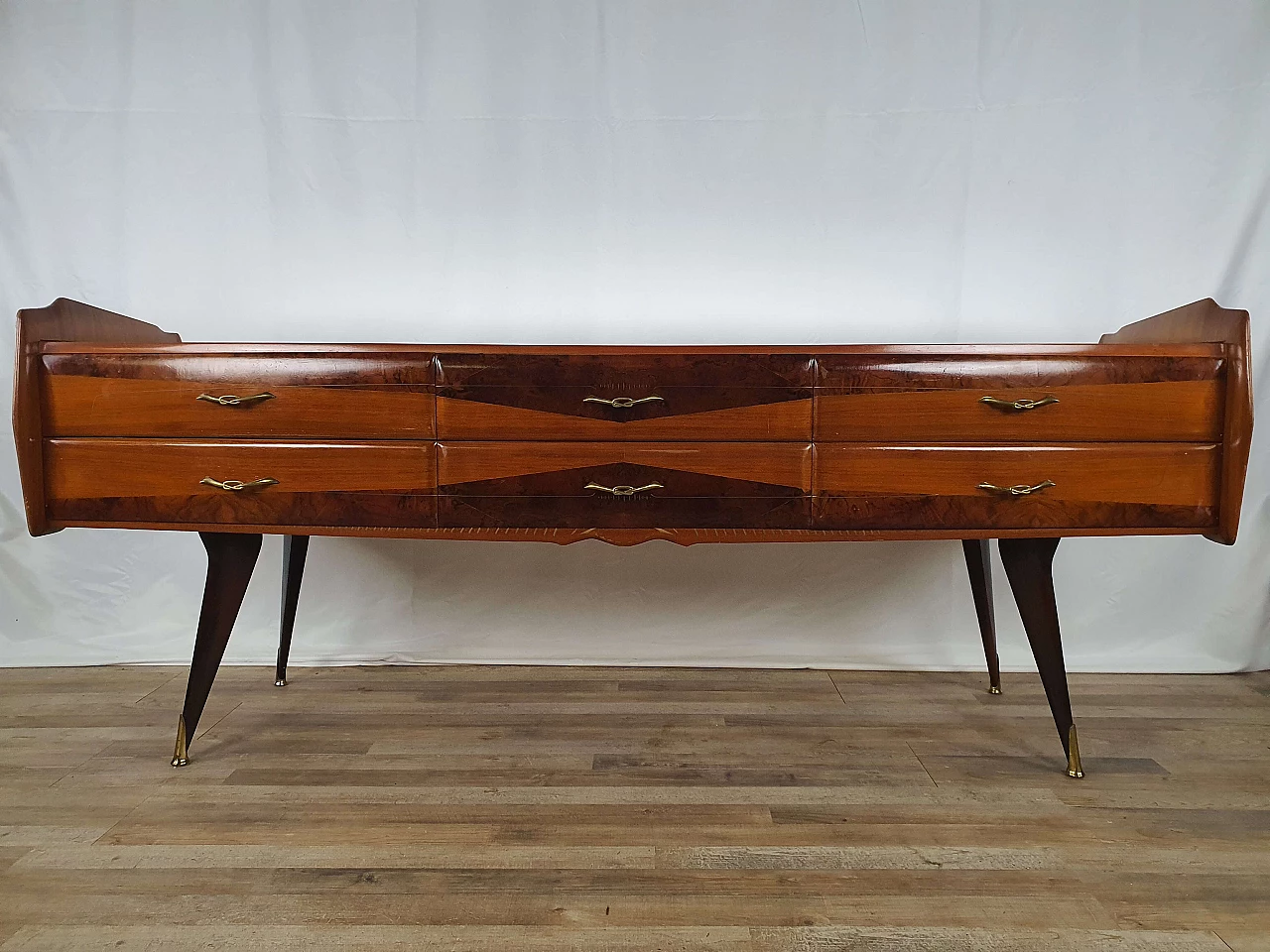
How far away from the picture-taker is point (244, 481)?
1462 millimetres

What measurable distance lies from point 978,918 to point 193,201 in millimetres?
2479

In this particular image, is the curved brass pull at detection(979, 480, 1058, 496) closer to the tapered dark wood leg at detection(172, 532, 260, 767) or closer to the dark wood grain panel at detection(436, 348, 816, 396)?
the dark wood grain panel at detection(436, 348, 816, 396)

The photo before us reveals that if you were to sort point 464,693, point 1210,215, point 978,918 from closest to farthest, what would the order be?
point 978,918 < point 464,693 < point 1210,215

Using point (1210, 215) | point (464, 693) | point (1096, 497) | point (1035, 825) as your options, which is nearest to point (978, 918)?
point (1035, 825)

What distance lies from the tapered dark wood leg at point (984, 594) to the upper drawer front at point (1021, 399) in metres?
0.59

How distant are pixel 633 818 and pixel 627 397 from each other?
749 millimetres

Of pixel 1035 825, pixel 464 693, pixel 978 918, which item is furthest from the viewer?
pixel 464 693

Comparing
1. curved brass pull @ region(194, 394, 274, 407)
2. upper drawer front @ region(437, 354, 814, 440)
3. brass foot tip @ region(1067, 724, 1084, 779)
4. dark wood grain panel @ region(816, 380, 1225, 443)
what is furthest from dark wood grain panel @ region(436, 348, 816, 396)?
brass foot tip @ region(1067, 724, 1084, 779)

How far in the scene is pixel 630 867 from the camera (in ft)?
3.92

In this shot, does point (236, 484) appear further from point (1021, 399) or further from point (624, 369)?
point (1021, 399)

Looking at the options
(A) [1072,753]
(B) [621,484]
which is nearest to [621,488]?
(B) [621,484]

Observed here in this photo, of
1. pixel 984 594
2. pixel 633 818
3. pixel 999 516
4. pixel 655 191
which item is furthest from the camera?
pixel 655 191

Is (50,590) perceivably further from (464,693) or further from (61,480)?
(464,693)

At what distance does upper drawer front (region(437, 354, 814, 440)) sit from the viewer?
56.4 inches
